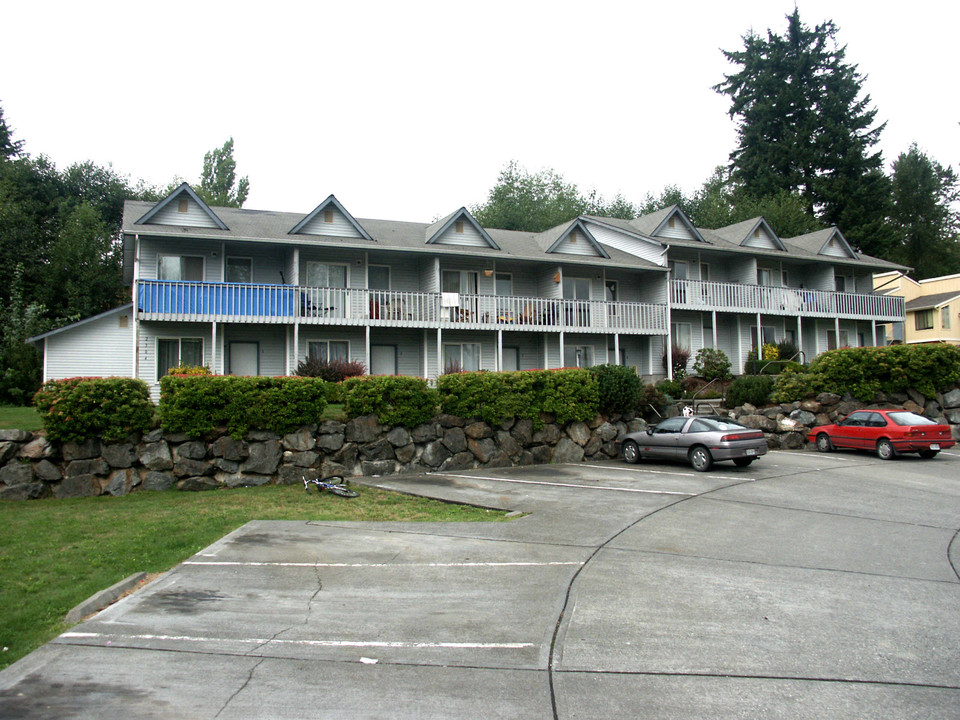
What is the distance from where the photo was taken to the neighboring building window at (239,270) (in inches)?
995

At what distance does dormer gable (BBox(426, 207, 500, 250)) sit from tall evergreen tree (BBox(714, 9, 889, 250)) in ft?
115

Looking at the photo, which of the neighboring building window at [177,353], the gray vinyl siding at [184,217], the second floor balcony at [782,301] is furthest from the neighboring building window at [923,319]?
the neighboring building window at [177,353]

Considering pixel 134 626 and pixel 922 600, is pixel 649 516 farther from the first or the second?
pixel 134 626

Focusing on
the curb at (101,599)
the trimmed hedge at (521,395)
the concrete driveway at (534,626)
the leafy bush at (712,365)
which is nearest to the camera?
the concrete driveway at (534,626)

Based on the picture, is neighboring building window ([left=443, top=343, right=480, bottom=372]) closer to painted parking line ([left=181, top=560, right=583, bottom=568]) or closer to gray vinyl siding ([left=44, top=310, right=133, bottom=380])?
gray vinyl siding ([left=44, top=310, right=133, bottom=380])

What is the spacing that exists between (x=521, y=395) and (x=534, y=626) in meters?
12.4

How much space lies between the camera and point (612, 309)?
94.4 ft

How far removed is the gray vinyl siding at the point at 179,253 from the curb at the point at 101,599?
726 inches

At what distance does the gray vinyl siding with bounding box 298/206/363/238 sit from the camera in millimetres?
25391

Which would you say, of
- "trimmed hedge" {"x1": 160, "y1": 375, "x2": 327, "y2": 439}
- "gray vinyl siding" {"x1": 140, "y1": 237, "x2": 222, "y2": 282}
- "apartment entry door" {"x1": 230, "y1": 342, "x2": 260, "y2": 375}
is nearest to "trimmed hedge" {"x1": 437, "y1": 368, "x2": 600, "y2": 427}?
"trimmed hedge" {"x1": 160, "y1": 375, "x2": 327, "y2": 439}

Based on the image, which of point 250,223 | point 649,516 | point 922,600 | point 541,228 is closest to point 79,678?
point 922,600

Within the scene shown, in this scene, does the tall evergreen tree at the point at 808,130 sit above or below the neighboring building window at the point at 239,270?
above

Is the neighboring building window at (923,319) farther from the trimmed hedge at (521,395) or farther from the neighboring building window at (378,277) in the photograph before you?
the neighboring building window at (378,277)

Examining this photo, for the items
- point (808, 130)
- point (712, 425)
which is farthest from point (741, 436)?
point (808, 130)
